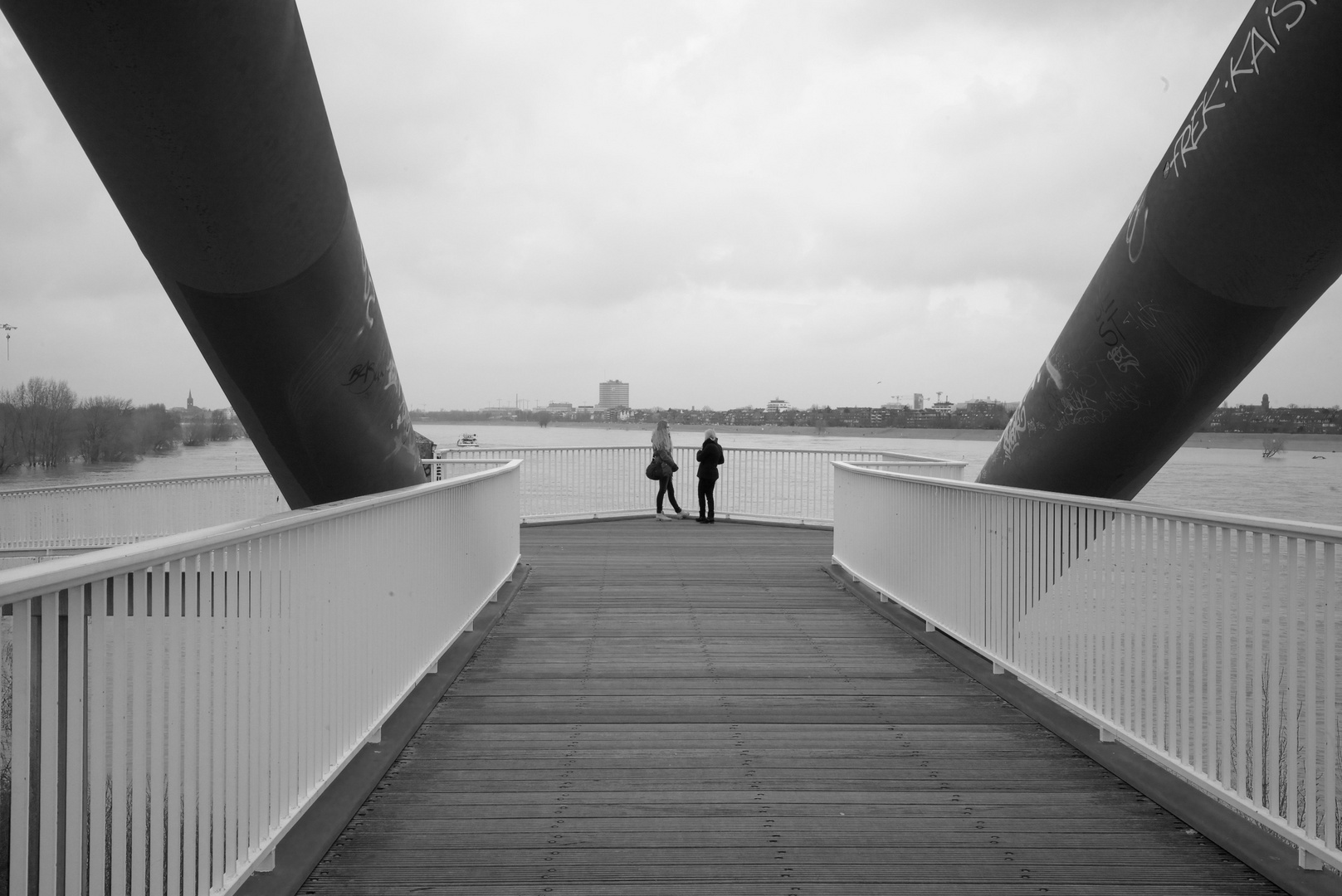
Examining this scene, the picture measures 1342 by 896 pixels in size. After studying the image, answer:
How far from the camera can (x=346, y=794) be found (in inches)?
145

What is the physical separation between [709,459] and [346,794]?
11097mm

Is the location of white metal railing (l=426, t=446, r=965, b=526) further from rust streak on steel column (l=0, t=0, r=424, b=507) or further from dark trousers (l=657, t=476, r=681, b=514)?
rust streak on steel column (l=0, t=0, r=424, b=507)

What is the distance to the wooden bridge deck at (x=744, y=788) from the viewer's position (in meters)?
3.16

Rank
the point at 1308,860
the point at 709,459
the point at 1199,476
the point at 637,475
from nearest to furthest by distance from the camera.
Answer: the point at 1308,860
the point at 709,459
the point at 637,475
the point at 1199,476

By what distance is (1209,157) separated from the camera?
13.4 feet

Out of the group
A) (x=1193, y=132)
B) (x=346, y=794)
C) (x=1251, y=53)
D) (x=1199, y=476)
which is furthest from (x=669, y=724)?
(x=1199, y=476)

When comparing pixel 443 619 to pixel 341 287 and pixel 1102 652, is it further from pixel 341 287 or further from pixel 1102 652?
pixel 1102 652

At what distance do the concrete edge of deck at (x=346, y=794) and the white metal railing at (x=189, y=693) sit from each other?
9 cm

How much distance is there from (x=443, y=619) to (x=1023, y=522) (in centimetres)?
361

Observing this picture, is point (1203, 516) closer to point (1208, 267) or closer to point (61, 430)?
point (1208, 267)

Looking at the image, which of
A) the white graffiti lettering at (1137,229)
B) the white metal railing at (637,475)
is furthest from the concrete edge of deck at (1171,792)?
the white metal railing at (637,475)

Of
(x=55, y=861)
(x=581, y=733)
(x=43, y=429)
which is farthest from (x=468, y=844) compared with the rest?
(x=43, y=429)

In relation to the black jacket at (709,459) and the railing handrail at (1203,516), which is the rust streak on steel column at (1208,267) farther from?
the black jacket at (709,459)

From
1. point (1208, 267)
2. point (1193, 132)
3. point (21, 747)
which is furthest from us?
point (1208, 267)
